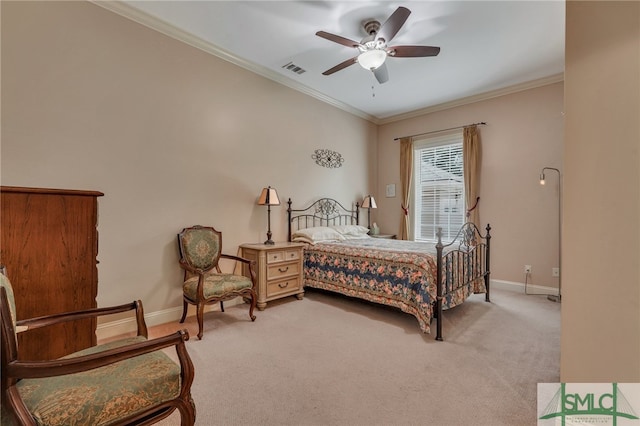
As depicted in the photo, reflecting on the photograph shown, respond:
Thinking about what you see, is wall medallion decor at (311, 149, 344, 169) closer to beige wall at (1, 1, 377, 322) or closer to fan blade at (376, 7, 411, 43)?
beige wall at (1, 1, 377, 322)

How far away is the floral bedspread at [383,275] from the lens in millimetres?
2832

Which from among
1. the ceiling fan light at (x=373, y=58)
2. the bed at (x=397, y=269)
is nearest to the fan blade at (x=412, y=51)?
the ceiling fan light at (x=373, y=58)

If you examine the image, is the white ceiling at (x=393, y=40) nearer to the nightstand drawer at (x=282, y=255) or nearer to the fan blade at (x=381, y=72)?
the fan blade at (x=381, y=72)

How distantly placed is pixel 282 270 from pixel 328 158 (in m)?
2.27

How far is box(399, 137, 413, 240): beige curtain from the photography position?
545 cm

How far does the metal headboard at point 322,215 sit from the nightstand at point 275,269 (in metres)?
0.65

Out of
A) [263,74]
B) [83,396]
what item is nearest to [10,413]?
[83,396]

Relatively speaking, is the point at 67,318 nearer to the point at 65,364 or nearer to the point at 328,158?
the point at 65,364

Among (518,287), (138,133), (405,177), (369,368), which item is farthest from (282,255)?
(518,287)

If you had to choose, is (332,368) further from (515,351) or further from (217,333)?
(515,351)

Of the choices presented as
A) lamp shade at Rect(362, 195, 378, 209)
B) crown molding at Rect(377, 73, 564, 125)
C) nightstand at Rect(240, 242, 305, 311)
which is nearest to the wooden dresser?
nightstand at Rect(240, 242, 305, 311)

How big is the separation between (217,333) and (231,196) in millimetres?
1653

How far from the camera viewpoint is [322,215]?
4.89m

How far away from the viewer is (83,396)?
3.50 feet
